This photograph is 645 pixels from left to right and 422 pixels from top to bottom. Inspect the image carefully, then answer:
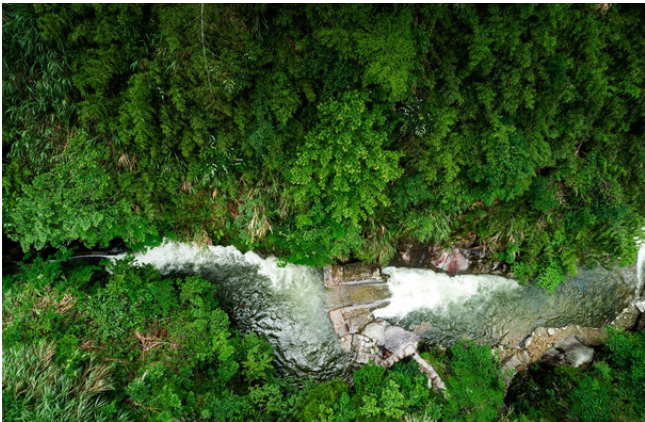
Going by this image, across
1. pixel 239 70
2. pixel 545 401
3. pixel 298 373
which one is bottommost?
pixel 545 401

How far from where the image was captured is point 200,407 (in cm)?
449

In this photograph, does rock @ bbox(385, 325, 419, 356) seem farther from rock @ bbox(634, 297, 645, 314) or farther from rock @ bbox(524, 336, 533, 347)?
rock @ bbox(634, 297, 645, 314)

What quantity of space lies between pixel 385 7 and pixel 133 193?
5295 millimetres

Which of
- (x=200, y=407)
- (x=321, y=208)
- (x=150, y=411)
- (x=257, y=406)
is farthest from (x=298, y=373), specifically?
(x=321, y=208)

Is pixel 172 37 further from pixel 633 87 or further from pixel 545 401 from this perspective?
pixel 545 401

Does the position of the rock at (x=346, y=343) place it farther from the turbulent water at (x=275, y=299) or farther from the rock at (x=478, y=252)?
the rock at (x=478, y=252)

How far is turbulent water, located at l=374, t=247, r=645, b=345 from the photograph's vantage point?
6.95 meters

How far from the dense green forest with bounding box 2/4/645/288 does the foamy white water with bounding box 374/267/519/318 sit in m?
2.08

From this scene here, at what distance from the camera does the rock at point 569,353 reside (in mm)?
6293

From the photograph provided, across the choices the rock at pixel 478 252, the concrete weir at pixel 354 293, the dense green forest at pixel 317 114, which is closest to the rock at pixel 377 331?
the concrete weir at pixel 354 293

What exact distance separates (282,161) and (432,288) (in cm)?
522

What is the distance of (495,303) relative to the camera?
7.16m

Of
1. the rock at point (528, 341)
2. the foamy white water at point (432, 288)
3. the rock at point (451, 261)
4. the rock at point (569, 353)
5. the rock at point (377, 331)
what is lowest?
the rock at point (569, 353)

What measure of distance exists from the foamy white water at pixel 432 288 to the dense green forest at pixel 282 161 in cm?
135
